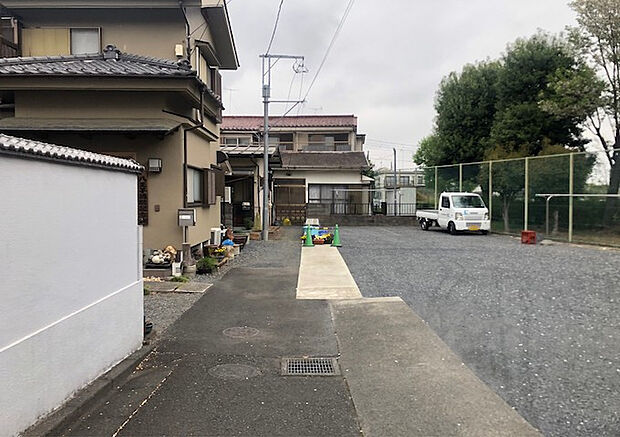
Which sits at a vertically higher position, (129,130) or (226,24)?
(226,24)

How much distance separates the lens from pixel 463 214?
63.8 feet

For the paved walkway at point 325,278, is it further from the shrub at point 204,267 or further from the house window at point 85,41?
the house window at point 85,41

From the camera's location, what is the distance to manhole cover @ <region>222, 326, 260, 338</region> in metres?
5.79

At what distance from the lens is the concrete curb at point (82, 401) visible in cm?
320

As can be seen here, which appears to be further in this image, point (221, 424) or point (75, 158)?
point (75, 158)

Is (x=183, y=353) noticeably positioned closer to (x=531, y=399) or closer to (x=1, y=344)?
(x=1, y=344)

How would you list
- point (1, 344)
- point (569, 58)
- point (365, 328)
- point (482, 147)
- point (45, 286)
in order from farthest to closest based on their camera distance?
point (482, 147) → point (569, 58) → point (365, 328) → point (45, 286) → point (1, 344)

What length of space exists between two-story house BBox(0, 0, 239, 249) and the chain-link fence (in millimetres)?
11199

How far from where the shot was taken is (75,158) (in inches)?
148

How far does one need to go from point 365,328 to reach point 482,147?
20.2 metres

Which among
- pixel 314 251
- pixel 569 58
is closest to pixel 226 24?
pixel 314 251

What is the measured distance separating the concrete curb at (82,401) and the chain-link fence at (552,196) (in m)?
14.2

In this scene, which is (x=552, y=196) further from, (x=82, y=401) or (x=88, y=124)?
(x=82, y=401)

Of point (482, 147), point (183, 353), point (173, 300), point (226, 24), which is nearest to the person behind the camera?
point (183, 353)
